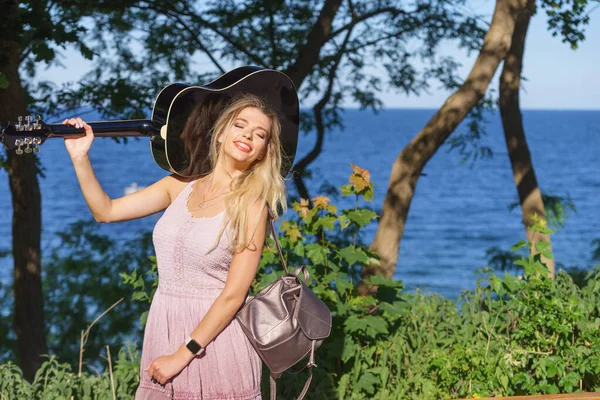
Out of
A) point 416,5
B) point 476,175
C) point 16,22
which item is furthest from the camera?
point 476,175

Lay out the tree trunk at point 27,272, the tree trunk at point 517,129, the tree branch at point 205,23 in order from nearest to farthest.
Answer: the tree trunk at point 27,272 → the tree trunk at point 517,129 → the tree branch at point 205,23

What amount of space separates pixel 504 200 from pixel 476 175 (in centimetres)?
1002

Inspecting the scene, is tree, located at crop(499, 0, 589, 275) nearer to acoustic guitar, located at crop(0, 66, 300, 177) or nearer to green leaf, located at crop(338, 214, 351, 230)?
green leaf, located at crop(338, 214, 351, 230)

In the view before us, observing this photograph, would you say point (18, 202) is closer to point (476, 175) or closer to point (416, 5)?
point (416, 5)

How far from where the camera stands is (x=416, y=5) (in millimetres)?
10531

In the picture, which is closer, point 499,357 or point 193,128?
point 193,128

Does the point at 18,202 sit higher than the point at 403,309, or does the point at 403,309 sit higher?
the point at 18,202

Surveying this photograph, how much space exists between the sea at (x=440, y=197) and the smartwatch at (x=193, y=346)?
31.2 ft

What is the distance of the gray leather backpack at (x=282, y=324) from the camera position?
289 centimetres

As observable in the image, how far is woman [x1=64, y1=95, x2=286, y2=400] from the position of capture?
282cm

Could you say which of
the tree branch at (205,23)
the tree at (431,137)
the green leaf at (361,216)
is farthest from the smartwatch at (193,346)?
the tree branch at (205,23)

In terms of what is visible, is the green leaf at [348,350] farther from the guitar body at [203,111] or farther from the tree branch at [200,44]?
the tree branch at [200,44]

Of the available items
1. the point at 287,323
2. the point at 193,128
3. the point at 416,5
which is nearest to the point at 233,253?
the point at 287,323

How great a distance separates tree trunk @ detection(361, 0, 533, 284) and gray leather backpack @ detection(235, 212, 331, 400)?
3348mm
